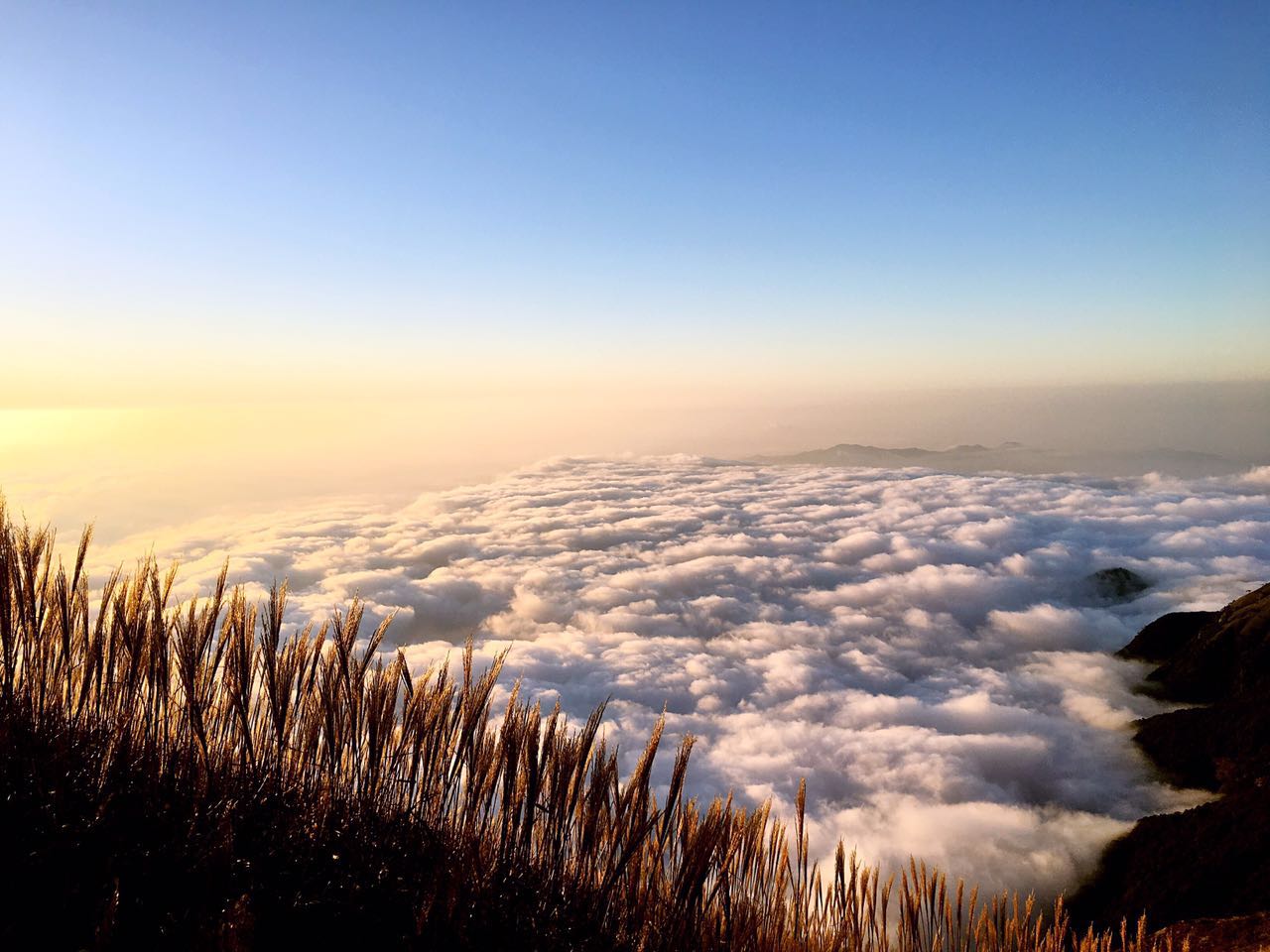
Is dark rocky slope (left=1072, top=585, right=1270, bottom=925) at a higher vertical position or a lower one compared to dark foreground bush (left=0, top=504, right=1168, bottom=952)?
lower

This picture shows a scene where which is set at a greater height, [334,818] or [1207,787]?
[334,818]

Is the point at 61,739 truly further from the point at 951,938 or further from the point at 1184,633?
the point at 1184,633

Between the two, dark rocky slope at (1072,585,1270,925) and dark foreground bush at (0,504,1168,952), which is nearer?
dark foreground bush at (0,504,1168,952)

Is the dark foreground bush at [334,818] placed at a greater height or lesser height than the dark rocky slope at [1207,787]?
greater

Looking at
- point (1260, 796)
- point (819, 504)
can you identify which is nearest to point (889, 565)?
point (819, 504)
